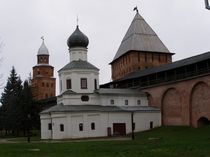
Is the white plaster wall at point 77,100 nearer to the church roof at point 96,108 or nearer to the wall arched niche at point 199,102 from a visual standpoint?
the church roof at point 96,108

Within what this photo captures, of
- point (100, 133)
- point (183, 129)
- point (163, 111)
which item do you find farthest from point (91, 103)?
point (183, 129)

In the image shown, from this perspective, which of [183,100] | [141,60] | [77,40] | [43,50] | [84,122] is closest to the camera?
[183,100]

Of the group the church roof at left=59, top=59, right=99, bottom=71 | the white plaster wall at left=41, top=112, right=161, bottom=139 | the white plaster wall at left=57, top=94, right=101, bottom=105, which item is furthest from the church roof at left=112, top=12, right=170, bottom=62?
the white plaster wall at left=41, top=112, right=161, bottom=139

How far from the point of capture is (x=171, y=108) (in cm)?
5131

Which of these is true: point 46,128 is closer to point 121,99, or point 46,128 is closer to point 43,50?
point 121,99

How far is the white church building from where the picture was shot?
1923 inches

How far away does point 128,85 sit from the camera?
6019 cm

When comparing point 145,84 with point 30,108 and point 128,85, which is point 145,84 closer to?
point 128,85

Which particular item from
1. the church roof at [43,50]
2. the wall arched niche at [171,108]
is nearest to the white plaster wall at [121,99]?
the wall arched niche at [171,108]

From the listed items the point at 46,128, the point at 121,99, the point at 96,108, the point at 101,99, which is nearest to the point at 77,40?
the point at 101,99

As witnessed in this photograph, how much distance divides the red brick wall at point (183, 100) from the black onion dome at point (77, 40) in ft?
33.0

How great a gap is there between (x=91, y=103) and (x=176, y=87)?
10.4 metres

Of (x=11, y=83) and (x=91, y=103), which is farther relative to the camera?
(x=11, y=83)

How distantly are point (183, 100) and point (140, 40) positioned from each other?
2256cm
